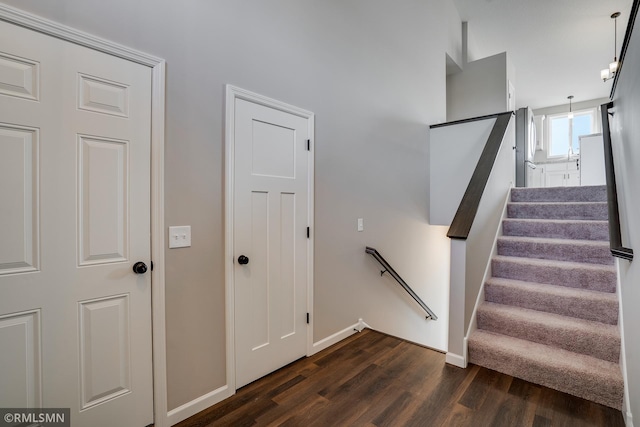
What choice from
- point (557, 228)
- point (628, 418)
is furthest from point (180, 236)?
point (557, 228)

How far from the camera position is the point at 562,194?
3.62 meters

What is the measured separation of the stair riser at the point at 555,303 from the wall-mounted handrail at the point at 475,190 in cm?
81

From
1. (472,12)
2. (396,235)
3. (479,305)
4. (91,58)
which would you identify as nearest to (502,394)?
(479,305)

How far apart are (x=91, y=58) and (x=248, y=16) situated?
1065 millimetres

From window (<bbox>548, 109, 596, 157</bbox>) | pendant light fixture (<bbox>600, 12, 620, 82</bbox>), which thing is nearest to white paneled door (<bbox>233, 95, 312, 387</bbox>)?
pendant light fixture (<bbox>600, 12, 620, 82</bbox>)

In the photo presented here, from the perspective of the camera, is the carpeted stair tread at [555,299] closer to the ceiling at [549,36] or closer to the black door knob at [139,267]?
the black door knob at [139,267]

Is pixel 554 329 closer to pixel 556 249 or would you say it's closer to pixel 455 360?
pixel 455 360

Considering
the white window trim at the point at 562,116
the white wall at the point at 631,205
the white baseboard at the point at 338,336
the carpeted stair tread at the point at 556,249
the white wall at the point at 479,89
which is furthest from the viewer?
the white window trim at the point at 562,116

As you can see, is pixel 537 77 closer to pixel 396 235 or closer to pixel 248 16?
pixel 396 235

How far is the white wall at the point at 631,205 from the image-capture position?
152 centimetres

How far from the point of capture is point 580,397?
192 cm

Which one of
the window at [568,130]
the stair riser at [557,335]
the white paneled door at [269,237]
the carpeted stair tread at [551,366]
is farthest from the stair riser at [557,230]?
the window at [568,130]

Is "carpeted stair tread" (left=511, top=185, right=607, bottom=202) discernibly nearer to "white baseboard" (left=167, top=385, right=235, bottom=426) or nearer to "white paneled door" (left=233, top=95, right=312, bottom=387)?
"white paneled door" (left=233, top=95, right=312, bottom=387)

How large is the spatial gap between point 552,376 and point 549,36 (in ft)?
A: 21.5
